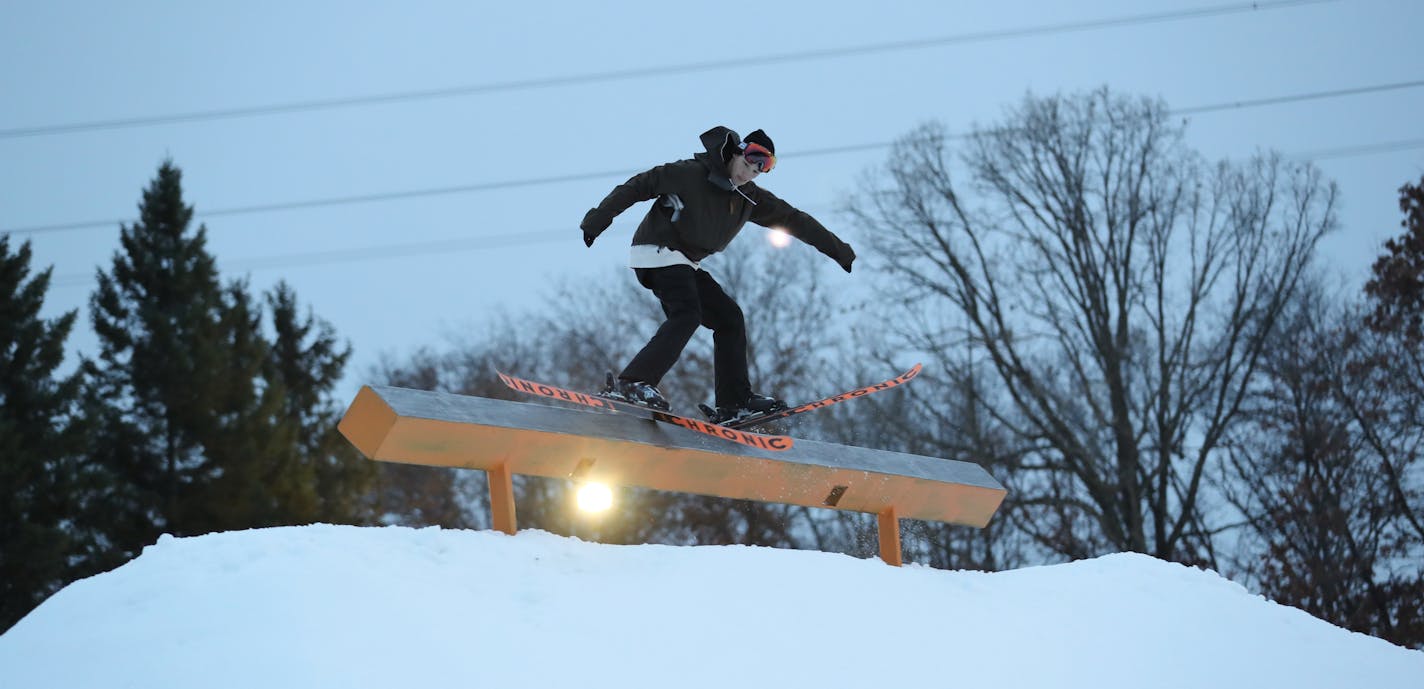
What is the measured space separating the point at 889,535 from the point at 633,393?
6.75ft

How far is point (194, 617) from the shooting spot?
621 centimetres

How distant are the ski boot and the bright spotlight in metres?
0.51

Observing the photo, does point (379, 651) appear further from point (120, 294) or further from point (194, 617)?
point (120, 294)

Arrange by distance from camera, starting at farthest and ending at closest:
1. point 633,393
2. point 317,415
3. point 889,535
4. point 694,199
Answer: point 317,415 < point 889,535 < point 694,199 < point 633,393

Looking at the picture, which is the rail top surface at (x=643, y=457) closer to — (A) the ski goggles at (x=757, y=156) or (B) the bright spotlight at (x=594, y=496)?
(B) the bright spotlight at (x=594, y=496)

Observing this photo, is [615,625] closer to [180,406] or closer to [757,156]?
[757,156]

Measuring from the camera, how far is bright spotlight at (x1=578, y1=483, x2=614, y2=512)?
7.90 m

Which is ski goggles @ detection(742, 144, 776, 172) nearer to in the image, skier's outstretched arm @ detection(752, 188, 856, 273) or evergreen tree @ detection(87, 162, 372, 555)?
skier's outstretched arm @ detection(752, 188, 856, 273)

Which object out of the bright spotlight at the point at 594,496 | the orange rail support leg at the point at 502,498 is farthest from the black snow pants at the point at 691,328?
the orange rail support leg at the point at 502,498

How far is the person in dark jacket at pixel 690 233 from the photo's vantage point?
8203 millimetres

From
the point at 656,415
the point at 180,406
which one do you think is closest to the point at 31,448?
the point at 180,406

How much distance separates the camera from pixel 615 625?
21.5 feet

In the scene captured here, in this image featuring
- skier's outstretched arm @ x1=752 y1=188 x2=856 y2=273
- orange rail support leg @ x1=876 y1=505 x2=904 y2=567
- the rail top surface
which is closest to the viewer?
the rail top surface

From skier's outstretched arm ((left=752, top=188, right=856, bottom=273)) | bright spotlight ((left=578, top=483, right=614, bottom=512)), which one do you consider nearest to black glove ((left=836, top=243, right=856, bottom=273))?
skier's outstretched arm ((left=752, top=188, right=856, bottom=273))
